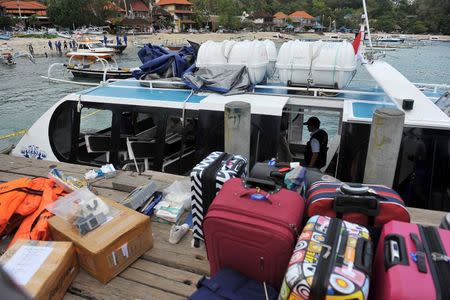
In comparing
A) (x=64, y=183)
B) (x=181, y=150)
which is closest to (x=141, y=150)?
(x=181, y=150)

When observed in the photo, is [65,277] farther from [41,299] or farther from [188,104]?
→ [188,104]

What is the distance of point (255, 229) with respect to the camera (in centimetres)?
199

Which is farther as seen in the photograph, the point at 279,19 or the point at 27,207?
the point at 279,19

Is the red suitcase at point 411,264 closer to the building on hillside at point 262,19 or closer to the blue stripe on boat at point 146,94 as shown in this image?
the blue stripe on boat at point 146,94

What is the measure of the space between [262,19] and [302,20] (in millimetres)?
14185

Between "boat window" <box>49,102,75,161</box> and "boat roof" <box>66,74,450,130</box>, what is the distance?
0.28 m

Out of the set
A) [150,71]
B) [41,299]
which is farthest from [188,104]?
[41,299]

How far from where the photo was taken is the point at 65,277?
2.50 m

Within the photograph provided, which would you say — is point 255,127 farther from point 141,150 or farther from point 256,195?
point 256,195

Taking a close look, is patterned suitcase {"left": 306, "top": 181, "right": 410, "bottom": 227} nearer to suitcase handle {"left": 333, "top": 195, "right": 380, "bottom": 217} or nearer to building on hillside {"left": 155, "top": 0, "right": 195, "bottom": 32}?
suitcase handle {"left": 333, "top": 195, "right": 380, "bottom": 217}

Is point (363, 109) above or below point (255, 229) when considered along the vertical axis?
above

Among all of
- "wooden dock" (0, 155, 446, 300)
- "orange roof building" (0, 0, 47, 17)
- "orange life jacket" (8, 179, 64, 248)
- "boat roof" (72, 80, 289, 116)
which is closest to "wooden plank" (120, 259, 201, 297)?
"wooden dock" (0, 155, 446, 300)

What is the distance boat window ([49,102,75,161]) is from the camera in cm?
553

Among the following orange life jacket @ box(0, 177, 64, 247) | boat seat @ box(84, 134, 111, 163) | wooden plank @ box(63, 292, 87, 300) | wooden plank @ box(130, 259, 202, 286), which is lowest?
wooden plank @ box(63, 292, 87, 300)
